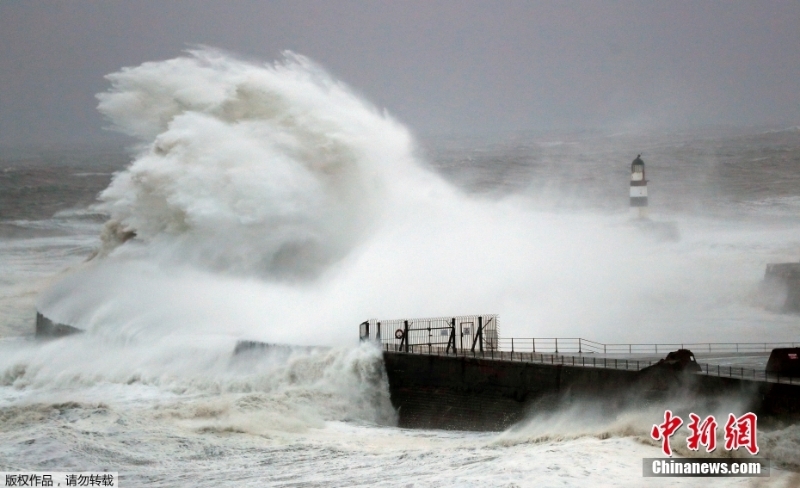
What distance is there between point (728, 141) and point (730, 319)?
40.4 meters

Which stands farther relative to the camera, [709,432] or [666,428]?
[666,428]

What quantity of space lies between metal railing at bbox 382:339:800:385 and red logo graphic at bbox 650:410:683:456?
87 cm

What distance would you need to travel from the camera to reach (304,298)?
21984 mm

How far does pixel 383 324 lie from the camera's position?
19.1m

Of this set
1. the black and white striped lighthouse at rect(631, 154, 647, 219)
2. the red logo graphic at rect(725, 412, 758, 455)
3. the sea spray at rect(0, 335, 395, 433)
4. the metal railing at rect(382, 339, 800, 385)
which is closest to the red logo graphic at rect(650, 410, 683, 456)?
the red logo graphic at rect(725, 412, 758, 455)

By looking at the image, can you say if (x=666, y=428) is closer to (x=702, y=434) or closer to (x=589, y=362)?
(x=702, y=434)

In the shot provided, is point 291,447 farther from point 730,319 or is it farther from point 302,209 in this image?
point 730,319

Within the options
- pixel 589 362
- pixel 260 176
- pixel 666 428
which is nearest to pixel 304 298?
pixel 260 176

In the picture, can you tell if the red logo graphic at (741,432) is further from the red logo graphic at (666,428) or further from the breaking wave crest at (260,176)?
the breaking wave crest at (260,176)

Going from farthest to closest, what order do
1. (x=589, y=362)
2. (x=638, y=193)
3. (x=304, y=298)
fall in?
(x=638, y=193) → (x=304, y=298) → (x=589, y=362)

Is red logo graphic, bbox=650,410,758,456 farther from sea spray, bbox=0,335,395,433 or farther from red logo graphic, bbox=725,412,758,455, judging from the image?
sea spray, bbox=0,335,395,433

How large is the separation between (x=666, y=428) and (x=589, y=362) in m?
2.75

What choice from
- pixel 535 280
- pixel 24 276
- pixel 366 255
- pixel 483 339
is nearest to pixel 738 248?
pixel 535 280

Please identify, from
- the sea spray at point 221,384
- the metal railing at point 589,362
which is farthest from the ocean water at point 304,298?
the metal railing at point 589,362
